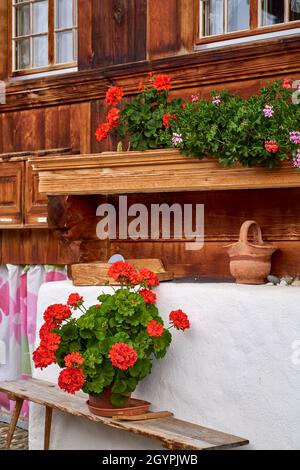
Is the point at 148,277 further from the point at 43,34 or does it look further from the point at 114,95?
the point at 43,34

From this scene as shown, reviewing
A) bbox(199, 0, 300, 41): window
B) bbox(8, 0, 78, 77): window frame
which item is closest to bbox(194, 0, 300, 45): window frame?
bbox(199, 0, 300, 41): window

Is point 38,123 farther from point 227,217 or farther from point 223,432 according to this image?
point 223,432

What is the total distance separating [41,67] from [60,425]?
8.46 feet

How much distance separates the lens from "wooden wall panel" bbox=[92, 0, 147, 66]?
5.71 meters

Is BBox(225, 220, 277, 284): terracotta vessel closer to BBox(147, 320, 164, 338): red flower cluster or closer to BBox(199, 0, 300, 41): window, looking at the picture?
BBox(147, 320, 164, 338): red flower cluster

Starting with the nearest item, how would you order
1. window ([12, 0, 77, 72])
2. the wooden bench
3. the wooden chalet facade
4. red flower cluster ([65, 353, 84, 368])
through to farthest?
the wooden bench < red flower cluster ([65, 353, 84, 368]) < the wooden chalet facade < window ([12, 0, 77, 72])

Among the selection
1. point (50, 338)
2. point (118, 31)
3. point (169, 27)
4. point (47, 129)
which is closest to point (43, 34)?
point (47, 129)

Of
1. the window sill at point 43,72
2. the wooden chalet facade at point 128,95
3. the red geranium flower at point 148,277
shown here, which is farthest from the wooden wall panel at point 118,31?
the red geranium flower at point 148,277

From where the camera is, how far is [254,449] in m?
4.48

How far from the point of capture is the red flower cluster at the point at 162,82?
5.21 metres

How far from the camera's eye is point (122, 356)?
15.0ft

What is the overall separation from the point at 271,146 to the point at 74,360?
1.47 m

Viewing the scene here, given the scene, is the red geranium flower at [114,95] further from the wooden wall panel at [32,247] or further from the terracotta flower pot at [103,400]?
the terracotta flower pot at [103,400]
